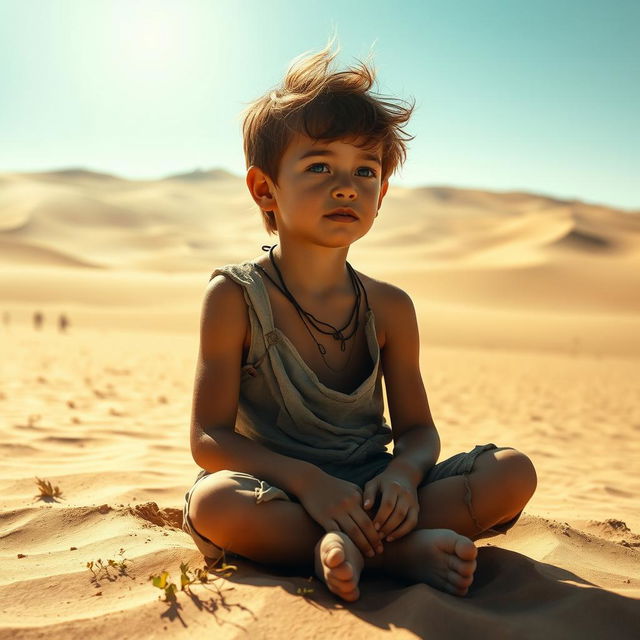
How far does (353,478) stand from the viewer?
2523mm

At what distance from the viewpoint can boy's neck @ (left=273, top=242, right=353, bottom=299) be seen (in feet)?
8.86

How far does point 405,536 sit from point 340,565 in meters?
0.35

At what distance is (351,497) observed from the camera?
7.04ft

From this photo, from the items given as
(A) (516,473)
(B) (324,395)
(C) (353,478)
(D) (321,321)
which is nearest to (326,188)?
(D) (321,321)

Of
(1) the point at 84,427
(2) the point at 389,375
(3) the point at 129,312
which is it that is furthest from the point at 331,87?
(3) the point at 129,312

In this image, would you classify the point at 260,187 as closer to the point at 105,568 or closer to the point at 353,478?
the point at 353,478

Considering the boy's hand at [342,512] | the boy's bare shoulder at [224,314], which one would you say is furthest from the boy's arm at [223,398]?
the boy's hand at [342,512]

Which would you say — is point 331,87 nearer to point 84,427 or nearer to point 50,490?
point 50,490

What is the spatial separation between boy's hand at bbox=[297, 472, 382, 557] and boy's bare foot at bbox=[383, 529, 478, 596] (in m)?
0.08

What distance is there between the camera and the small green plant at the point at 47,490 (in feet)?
10.3

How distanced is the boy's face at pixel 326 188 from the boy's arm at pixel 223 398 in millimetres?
349

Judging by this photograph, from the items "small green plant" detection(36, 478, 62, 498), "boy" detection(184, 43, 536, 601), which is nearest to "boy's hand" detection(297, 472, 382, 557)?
"boy" detection(184, 43, 536, 601)

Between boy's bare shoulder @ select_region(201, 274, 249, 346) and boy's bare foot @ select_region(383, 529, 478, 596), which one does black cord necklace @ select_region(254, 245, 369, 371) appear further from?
boy's bare foot @ select_region(383, 529, 478, 596)

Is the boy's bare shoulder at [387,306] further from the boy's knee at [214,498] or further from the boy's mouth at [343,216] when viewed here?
the boy's knee at [214,498]
